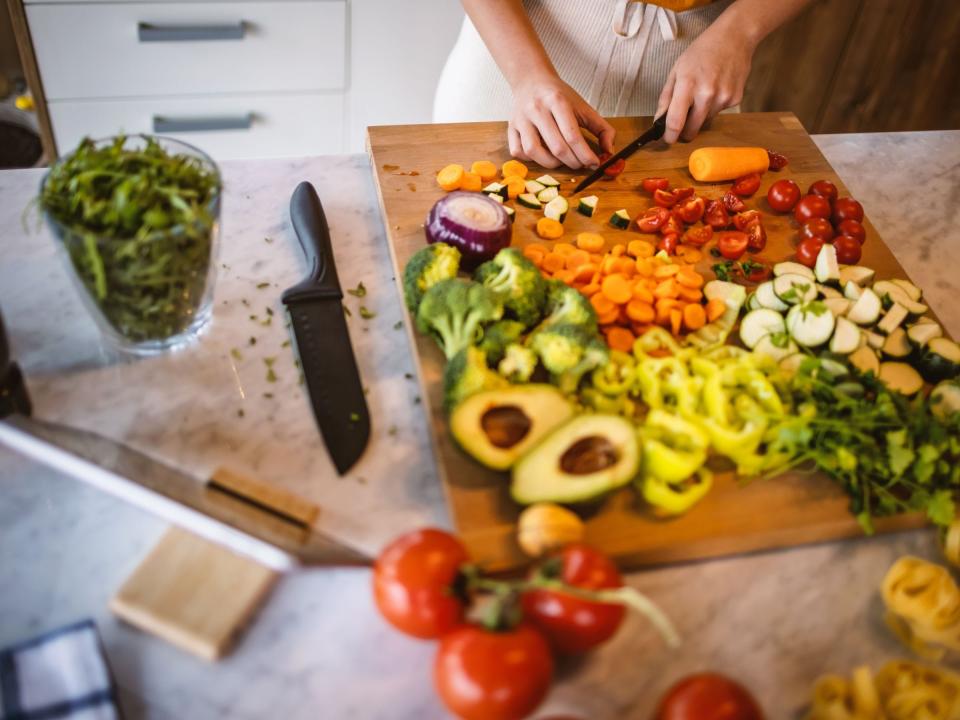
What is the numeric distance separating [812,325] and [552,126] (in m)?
0.68

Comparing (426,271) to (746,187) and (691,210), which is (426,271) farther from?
(746,187)

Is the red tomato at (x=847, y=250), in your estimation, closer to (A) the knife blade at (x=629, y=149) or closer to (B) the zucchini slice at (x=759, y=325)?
(B) the zucchini slice at (x=759, y=325)

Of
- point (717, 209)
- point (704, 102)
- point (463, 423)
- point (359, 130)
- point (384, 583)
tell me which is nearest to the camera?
point (384, 583)

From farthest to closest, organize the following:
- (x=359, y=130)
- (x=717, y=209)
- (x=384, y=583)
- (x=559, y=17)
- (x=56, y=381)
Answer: (x=359, y=130), (x=559, y=17), (x=717, y=209), (x=56, y=381), (x=384, y=583)

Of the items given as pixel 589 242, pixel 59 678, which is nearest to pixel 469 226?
pixel 589 242

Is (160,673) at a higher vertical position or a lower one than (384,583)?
lower

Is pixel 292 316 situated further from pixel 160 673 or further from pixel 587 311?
pixel 160 673

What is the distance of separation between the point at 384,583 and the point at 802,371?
0.78 meters

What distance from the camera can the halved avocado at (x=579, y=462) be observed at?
1174 mm

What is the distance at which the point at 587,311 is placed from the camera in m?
1.41

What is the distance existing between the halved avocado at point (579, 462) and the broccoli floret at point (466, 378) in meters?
0.14

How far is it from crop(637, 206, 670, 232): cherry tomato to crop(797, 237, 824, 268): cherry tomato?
0.28 metres

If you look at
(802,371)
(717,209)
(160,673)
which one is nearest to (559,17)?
(717,209)

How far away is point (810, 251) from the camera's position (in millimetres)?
1691
